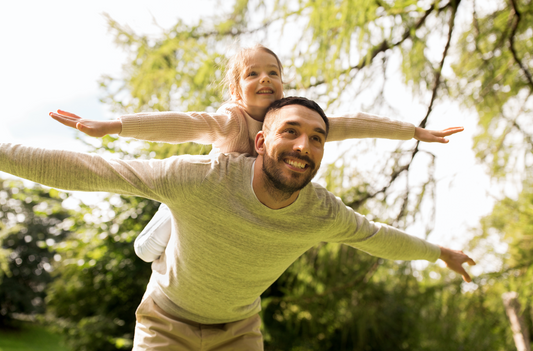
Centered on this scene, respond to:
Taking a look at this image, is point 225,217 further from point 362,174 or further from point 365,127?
point 362,174

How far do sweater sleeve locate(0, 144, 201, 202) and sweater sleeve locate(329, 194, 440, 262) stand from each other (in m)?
0.55

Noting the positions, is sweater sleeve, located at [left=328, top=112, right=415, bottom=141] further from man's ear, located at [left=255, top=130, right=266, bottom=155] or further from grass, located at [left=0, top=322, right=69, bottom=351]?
grass, located at [left=0, top=322, right=69, bottom=351]

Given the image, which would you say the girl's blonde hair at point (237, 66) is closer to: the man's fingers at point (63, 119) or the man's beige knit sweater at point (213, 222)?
the man's beige knit sweater at point (213, 222)

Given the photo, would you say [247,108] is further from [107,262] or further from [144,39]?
[107,262]

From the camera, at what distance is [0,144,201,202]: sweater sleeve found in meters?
1.01


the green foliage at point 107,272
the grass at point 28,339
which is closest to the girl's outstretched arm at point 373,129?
the green foliage at point 107,272

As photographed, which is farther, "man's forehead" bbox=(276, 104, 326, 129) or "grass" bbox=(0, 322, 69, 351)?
"grass" bbox=(0, 322, 69, 351)

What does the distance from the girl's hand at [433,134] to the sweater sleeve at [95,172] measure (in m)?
0.83

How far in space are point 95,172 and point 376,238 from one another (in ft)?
3.26

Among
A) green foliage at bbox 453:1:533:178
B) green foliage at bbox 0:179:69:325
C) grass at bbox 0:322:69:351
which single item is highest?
green foliage at bbox 453:1:533:178

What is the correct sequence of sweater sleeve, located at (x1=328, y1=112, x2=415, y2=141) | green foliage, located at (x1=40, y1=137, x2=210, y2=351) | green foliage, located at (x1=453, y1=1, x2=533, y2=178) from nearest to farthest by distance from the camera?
sweater sleeve, located at (x1=328, y1=112, x2=415, y2=141), green foliage, located at (x1=453, y1=1, x2=533, y2=178), green foliage, located at (x1=40, y1=137, x2=210, y2=351)

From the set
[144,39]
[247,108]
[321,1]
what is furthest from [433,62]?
[144,39]

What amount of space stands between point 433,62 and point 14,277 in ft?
51.5

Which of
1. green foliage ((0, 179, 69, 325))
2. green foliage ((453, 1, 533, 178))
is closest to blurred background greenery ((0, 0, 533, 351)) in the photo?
green foliage ((453, 1, 533, 178))
